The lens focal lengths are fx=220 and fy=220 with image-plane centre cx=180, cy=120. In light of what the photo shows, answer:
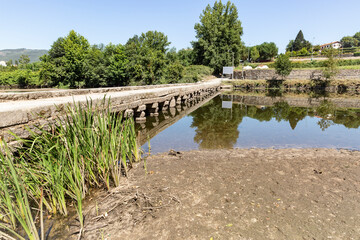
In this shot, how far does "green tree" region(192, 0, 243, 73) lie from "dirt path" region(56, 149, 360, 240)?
41.8 m

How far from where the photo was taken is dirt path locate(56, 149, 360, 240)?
2.27m

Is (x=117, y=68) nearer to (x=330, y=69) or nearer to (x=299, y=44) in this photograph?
(x=330, y=69)

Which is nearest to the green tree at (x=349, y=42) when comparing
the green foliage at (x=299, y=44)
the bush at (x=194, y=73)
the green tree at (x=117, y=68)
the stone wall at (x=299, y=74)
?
the green foliage at (x=299, y=44)

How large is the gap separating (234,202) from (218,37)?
4631 centimetres

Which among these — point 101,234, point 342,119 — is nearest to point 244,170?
point 101,234

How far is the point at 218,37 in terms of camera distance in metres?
44.9

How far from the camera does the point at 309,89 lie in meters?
31.1

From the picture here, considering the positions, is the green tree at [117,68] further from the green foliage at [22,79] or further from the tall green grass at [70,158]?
the tall green grass at [70,158]

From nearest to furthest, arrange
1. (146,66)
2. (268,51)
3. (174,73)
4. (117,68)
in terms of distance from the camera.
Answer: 1. (174,73)
2. (146,66)
3. (117,68)
4. (268,51)

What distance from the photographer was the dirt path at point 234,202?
2.27 m

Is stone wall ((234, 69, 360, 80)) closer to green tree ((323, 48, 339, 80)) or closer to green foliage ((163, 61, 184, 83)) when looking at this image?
green tree ((323, 48, 339, 80))

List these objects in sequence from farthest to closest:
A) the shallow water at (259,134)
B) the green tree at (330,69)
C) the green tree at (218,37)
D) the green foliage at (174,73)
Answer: the green tree at (218,37) < the green foliage at (174,73) < the green tree at (330,69) < the shallow water at (259,134)

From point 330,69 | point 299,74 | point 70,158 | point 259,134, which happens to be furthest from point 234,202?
point 299,74

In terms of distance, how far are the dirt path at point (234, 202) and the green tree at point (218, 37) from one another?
41776 millimetres
